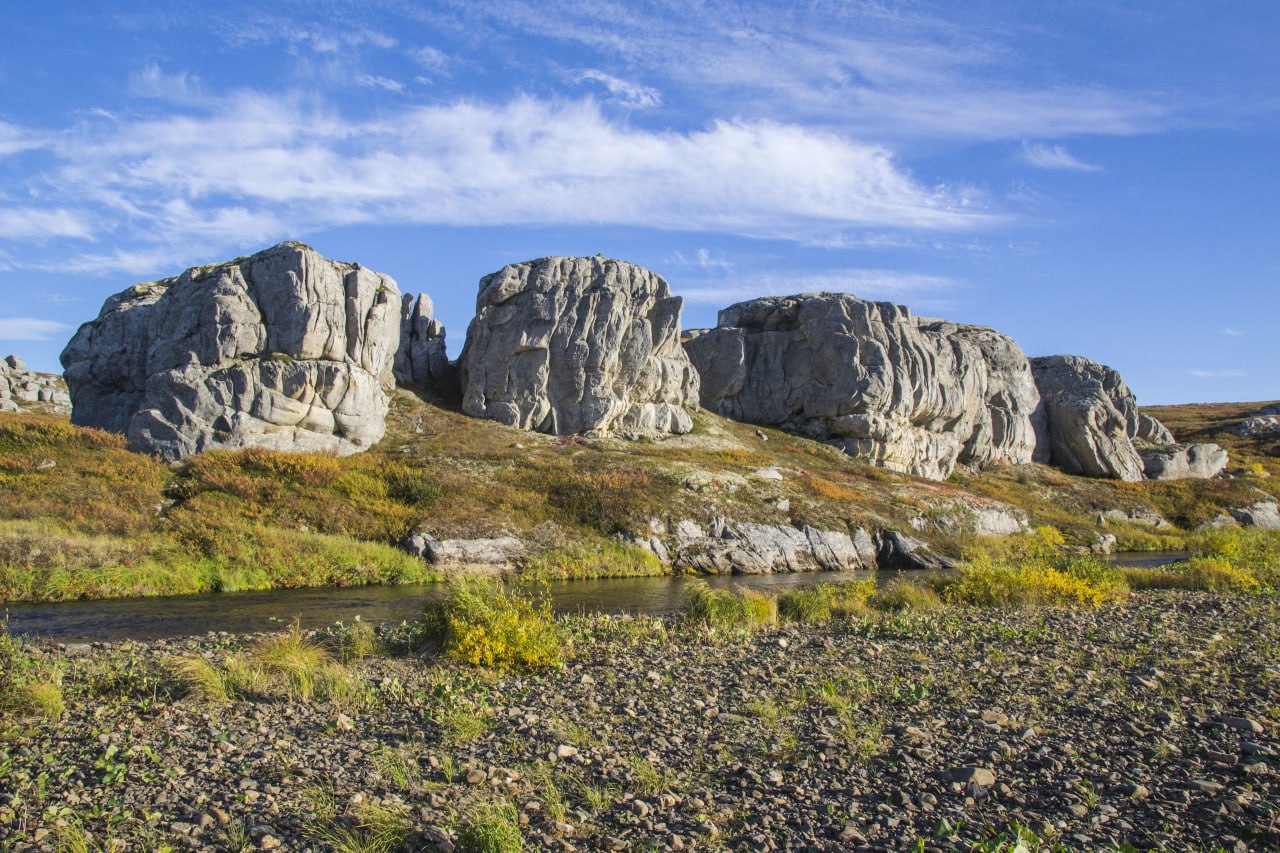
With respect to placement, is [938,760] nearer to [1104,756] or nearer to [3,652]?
[1104,756]

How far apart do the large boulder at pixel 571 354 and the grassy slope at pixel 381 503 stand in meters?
3.82

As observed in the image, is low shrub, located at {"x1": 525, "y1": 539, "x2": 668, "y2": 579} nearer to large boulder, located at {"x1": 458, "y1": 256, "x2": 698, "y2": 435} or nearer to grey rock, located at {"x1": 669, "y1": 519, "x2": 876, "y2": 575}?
grey rock, located at {"x1": 669, "y1": 519, "x2": 876, "y2": 575}

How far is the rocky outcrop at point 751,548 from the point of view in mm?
39250

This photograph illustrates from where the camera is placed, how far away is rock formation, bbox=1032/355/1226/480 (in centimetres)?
8494

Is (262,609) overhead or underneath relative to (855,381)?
underneath

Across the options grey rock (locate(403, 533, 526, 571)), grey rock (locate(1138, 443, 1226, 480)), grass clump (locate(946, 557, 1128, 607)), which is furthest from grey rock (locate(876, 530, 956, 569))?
grey rock (locate(1138, 443, 1226, 480))

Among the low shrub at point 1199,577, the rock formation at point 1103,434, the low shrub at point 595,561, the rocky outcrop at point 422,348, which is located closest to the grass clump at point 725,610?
the low shrub at point 595,561

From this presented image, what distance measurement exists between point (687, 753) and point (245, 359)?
1808 inches

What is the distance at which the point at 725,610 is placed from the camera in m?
20.6

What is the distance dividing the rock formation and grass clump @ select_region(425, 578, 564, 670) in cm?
8486

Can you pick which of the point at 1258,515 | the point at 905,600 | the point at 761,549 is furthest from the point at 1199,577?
the point at 1258,515

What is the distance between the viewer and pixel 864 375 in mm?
74125

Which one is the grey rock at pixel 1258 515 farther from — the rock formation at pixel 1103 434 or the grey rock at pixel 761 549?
the grey rock at pixel 761 549

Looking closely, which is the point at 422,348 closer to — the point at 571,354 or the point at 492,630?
the point at 571,354
